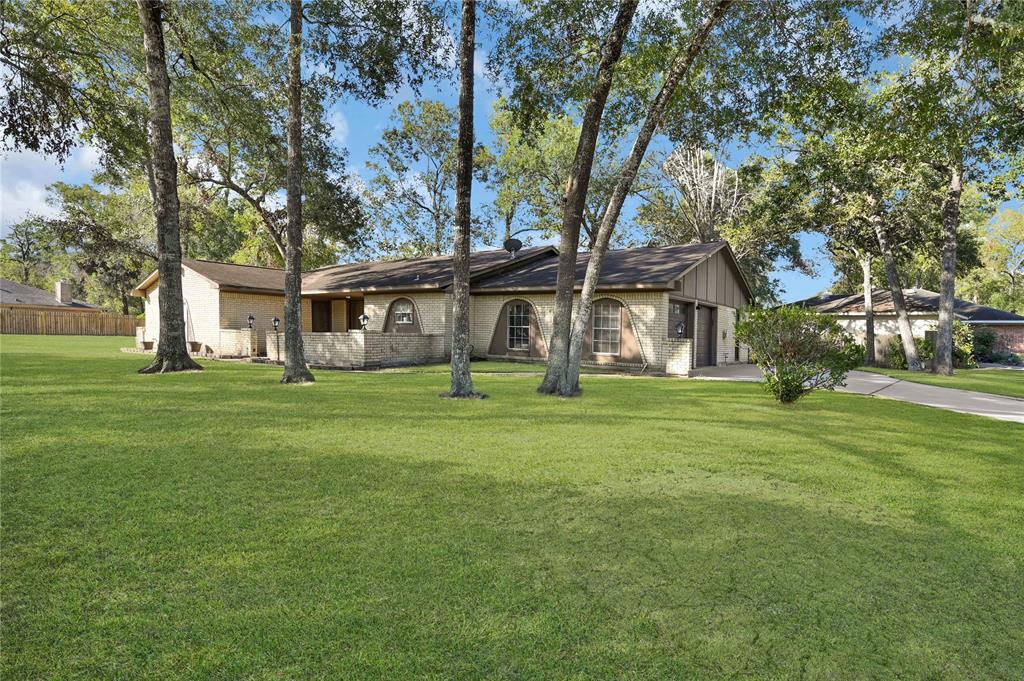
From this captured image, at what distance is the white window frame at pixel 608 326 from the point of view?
1695cm

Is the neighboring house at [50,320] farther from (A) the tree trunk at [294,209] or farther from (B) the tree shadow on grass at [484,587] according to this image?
(B) the tree shadow on grass at [484,587]

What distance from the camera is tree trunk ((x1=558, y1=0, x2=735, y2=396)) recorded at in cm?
959

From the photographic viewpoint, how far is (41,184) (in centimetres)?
4141

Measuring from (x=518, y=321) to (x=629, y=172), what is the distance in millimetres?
9081

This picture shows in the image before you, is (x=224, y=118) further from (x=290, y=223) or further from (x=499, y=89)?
(x=499, y=89)

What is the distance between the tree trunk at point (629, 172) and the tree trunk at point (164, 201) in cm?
901

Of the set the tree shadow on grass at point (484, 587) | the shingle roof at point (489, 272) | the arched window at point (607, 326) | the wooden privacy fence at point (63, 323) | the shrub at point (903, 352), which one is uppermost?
the shingle roof at point (489, 272)

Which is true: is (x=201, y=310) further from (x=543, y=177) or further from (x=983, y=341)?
(x=983, y=341)

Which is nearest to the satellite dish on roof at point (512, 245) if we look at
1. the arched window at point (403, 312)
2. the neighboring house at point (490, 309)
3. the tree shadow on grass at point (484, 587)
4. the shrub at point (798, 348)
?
the neighboring house at point (490, 309)

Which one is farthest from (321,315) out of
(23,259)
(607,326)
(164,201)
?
(23,259)

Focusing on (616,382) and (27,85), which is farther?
(616,382)

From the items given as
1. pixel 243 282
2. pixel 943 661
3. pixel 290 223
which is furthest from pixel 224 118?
pixel 943 661

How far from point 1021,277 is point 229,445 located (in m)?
61.9

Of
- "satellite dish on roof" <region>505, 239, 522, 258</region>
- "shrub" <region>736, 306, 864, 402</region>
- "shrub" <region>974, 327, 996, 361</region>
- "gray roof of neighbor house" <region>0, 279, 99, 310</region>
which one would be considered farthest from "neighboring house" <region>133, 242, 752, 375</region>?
"gray roof of neighbor house" <region>0, 279, 99, 310</region>
